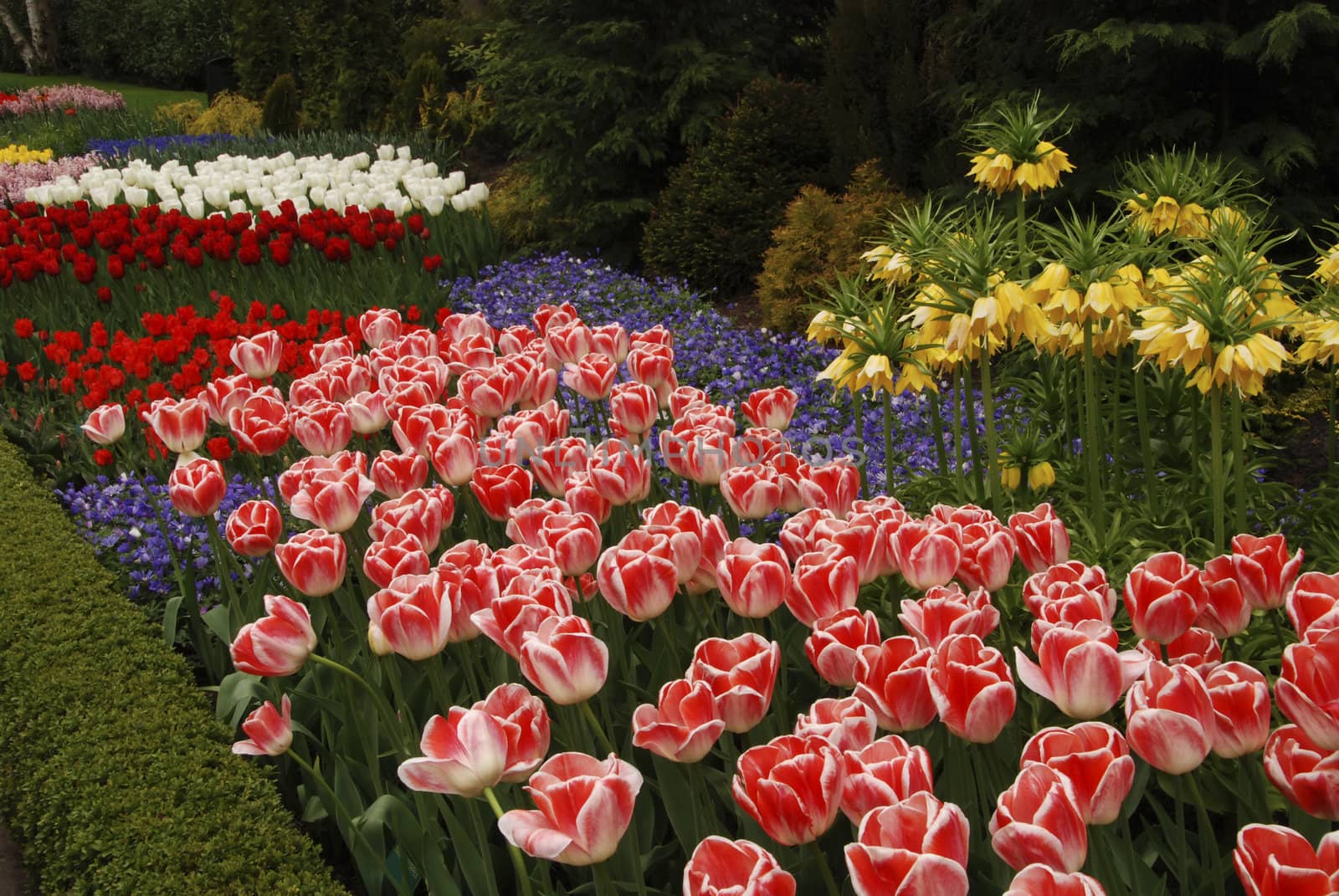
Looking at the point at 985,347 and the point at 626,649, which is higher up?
the point at 985,347

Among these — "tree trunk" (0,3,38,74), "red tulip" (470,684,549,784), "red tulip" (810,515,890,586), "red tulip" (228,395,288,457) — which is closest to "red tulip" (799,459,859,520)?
"red tulip" (810,515,890,586)

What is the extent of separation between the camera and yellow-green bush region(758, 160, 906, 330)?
703cm

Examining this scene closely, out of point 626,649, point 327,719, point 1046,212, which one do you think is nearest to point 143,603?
point 327,719

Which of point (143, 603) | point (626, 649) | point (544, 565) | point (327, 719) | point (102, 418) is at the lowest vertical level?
point (143, 603)

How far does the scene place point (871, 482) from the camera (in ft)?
15.1

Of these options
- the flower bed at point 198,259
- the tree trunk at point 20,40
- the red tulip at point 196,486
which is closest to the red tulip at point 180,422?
the red tulip at point 196,486

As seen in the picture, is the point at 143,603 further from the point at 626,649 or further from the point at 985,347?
the point at 985,347

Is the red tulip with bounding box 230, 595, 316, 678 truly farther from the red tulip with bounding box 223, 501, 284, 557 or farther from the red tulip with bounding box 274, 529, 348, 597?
the red tulip with bounding box 223, 501, 284, 557

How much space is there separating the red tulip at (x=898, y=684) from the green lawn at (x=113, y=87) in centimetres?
2948

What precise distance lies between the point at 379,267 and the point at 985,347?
5569mm

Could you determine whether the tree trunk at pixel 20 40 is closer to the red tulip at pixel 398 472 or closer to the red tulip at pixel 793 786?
the red tulip at pixel 398 472

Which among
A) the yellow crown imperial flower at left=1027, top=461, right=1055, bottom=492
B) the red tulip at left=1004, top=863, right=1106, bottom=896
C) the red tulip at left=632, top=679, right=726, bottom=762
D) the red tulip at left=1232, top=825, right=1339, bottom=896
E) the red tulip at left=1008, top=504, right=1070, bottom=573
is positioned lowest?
the yellow crown imperial flower at left=1027, top=461, right=1055, bottom=492

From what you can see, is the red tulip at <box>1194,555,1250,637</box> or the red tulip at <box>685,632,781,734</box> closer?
the red tulip at <box>685,632,781,734</box>

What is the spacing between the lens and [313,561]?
233 centimetres
